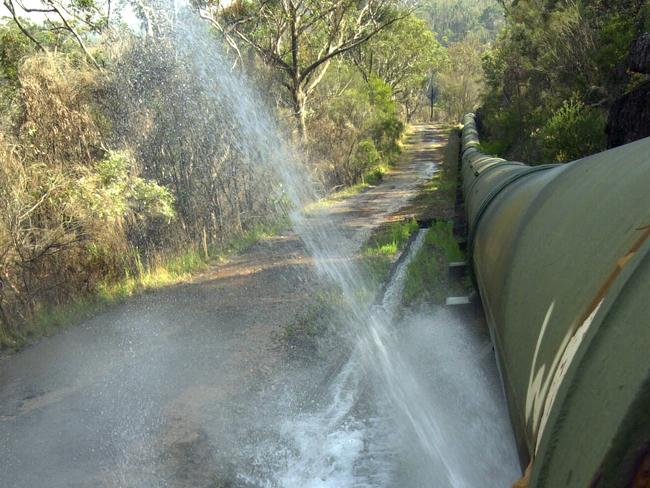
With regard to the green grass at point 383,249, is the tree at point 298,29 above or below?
above

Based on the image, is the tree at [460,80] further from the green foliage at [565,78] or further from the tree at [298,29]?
the tree at [298,29]

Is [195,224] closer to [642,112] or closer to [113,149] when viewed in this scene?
[113,149]

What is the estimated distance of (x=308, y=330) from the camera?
6793 mm

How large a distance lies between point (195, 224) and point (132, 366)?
619cm

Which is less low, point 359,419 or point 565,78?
point 565,78

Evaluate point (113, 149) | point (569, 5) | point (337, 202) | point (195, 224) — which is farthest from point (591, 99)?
point (113, 149)

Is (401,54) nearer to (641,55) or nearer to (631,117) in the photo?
(641,55)

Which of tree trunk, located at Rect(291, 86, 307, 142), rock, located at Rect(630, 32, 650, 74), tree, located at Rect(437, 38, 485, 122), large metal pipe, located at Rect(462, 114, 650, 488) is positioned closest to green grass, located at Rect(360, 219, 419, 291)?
rock, located at Rect(630, 32, 650, 74)

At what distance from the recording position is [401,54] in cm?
4466

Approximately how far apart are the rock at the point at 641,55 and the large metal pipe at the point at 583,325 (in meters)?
7.92

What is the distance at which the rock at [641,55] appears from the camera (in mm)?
8758

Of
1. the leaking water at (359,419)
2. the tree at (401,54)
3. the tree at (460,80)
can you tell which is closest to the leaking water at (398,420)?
the leaking water at (359,419)

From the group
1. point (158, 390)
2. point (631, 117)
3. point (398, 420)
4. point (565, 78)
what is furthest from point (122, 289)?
point (565, 78)

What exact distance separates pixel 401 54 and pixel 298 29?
26.7 metres
